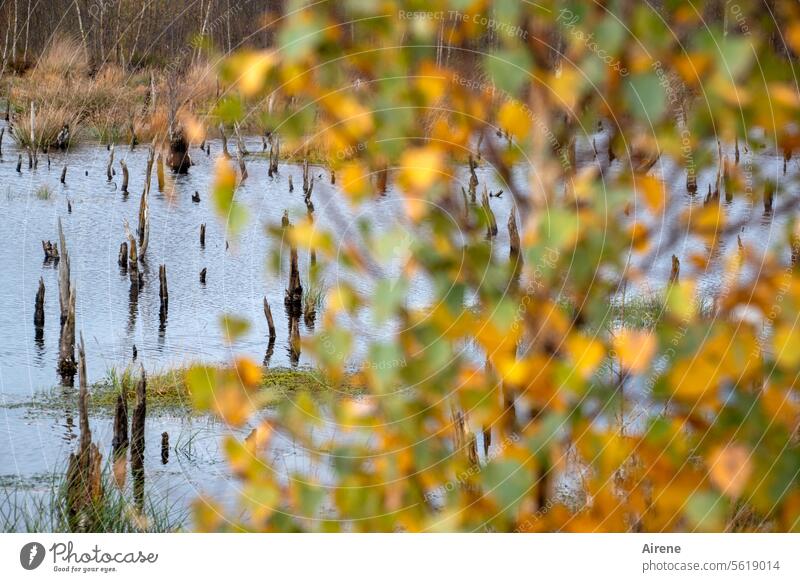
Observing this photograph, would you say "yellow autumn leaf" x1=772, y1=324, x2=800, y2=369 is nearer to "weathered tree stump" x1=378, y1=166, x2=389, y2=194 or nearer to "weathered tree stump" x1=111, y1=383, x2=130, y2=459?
"weathered tree stump" x1=378, y1=166, x2=389, y2=194

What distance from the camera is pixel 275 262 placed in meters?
1.50

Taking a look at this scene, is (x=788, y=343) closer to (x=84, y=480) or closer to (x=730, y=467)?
(x=730, y=467)

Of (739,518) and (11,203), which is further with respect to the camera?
(11,203)

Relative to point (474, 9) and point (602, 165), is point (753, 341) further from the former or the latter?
point (474, 9)

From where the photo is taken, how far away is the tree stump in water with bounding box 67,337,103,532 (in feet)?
7.69

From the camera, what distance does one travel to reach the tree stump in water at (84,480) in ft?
7.69

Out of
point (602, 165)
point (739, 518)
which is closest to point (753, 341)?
point (602, 165)

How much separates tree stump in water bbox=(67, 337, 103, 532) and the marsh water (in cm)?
23

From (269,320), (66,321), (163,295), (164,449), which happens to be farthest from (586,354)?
(163,295)

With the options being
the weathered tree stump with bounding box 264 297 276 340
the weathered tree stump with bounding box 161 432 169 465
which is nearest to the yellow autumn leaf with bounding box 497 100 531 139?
the weathered tree stump with bounding box 161 432 169 465

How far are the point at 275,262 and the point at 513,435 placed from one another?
0.38m

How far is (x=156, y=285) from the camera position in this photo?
200 inches

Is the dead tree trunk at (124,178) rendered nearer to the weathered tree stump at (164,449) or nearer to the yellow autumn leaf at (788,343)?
the weathered tree stump at (164,449)
